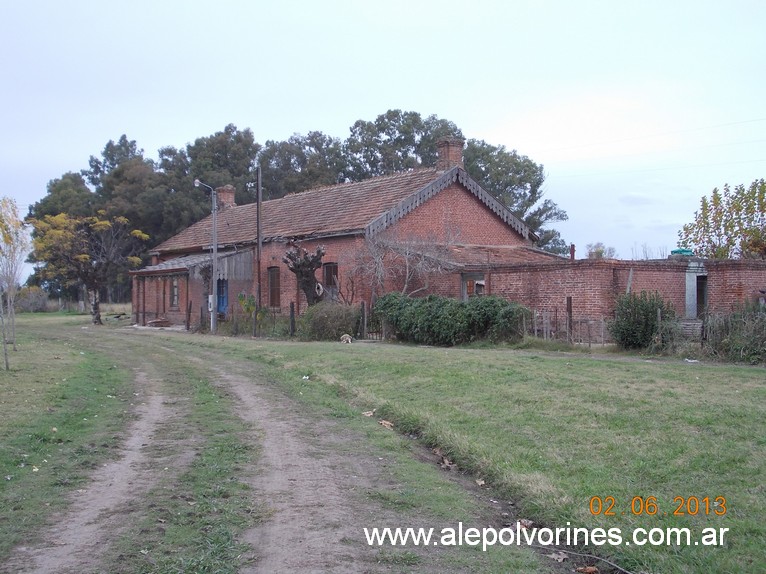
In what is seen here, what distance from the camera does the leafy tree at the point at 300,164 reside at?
2475 inches

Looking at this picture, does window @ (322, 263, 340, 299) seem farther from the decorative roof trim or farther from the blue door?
the blue door

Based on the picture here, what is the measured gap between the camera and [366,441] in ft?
31.7

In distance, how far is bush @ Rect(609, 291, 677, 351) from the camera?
1745cm

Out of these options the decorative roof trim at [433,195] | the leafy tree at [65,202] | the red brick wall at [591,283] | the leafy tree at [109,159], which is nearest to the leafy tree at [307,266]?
the decorative roof trim at [433,195]

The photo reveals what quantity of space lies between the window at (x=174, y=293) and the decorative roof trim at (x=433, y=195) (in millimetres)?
15372

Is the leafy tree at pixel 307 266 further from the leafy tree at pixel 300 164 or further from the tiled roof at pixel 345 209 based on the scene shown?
the leafy tree at pixel 300 164

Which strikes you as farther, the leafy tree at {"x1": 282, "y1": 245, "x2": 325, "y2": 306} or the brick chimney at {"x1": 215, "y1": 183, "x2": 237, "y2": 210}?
the brick chimney at {"x1": 215, "y1": 183, "x2": 237, "y2": 210}

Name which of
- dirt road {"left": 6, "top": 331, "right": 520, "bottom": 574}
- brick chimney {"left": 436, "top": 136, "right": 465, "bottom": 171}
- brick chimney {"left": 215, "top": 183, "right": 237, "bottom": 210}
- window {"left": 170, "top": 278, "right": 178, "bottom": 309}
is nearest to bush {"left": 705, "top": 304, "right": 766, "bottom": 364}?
dirt road {"left": 6, "top": 331, "right": 520, "bottom": 574}

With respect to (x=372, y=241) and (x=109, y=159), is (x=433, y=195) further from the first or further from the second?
(x=109, y=159)

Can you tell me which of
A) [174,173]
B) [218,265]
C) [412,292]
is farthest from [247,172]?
[412,292]

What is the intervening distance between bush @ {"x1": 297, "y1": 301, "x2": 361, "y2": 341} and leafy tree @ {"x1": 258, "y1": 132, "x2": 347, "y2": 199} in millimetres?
37361

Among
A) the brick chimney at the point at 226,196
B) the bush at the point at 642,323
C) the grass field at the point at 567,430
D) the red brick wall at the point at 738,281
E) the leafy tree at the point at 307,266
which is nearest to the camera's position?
the grass field at the point at 567,430

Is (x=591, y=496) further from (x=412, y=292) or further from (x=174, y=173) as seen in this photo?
(x=174, y=173)
